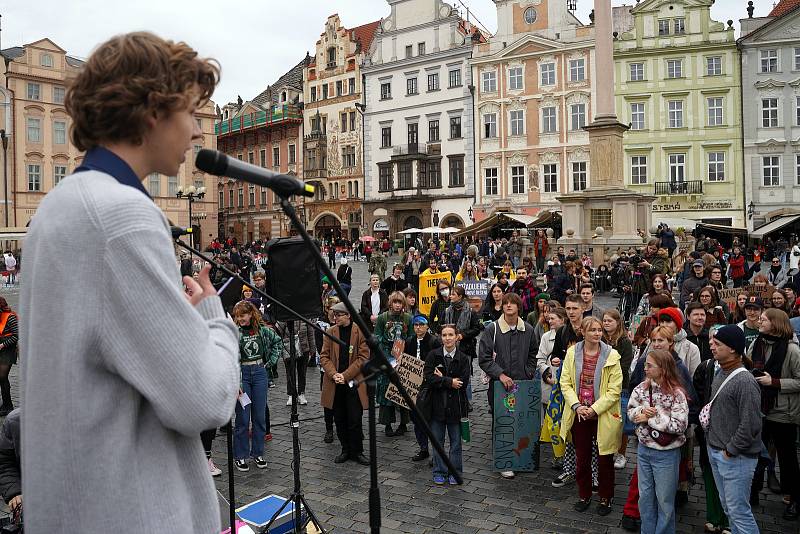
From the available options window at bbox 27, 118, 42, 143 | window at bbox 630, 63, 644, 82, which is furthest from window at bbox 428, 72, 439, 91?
window at bbox 27, 118, 42, 143

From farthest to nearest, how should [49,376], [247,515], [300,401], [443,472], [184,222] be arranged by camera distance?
[184,222]
[300,401]
[443,472]
[247,515]
[49,376]

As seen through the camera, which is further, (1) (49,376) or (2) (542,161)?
(2) (542,161)

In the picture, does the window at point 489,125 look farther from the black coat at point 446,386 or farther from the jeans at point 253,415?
the jeans at point 253,415

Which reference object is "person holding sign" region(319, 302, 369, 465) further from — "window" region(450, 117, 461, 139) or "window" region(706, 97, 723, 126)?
"window" region(450, 117, 461, 139)

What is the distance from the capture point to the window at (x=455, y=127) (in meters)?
48.5

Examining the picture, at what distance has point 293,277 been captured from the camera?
20.5 feet

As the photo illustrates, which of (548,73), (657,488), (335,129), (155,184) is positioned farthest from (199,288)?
(335,129)

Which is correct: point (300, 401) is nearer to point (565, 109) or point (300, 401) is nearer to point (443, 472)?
point (443, 472)

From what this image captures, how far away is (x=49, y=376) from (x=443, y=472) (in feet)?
19.4

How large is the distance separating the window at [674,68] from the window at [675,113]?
161 cm

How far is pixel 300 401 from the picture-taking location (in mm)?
10227

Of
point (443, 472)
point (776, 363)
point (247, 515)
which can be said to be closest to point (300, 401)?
point (443, 472)

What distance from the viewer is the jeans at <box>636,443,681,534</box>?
5234mm

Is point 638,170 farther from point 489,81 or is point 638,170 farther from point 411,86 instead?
point 411,86
